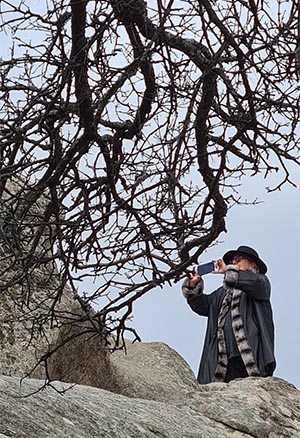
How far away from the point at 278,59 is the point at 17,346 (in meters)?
2.91

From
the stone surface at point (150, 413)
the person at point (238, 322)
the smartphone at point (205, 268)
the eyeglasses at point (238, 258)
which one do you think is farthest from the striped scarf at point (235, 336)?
the stone surface at point (150, 413)

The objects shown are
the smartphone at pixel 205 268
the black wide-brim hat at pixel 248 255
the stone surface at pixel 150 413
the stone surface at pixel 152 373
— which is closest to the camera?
the stone surface at pixel 150 413

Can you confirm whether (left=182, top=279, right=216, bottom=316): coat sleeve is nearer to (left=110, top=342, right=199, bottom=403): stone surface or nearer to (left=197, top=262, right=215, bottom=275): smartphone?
(left=110, top=342, right=199, bottom=403): stone surface

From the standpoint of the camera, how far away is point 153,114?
398 centimetres

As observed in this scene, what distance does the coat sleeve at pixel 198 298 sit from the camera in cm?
665

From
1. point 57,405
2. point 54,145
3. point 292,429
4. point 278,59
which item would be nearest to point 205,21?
point 278,59

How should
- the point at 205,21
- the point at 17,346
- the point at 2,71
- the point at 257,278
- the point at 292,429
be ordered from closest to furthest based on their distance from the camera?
1. the point at 205,21
2. the point at 2,71
3. the point at 292,429
4. the point at 17,346
5. the point at 257,278

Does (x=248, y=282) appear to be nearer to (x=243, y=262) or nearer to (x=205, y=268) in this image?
(x=243, y=262)

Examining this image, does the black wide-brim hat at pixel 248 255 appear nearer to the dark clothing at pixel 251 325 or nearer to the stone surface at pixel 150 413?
the dark clothing at pixel 251 325

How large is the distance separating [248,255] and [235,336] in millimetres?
561

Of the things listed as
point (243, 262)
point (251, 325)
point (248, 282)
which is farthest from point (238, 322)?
point (243, 262)

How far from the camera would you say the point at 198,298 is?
682cm

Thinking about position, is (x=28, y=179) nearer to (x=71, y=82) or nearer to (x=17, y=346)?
(x=71, y=82)

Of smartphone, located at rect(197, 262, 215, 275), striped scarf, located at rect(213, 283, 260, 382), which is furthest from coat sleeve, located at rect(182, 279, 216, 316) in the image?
smartphone, located at rect(197, 262, 215, 275)
